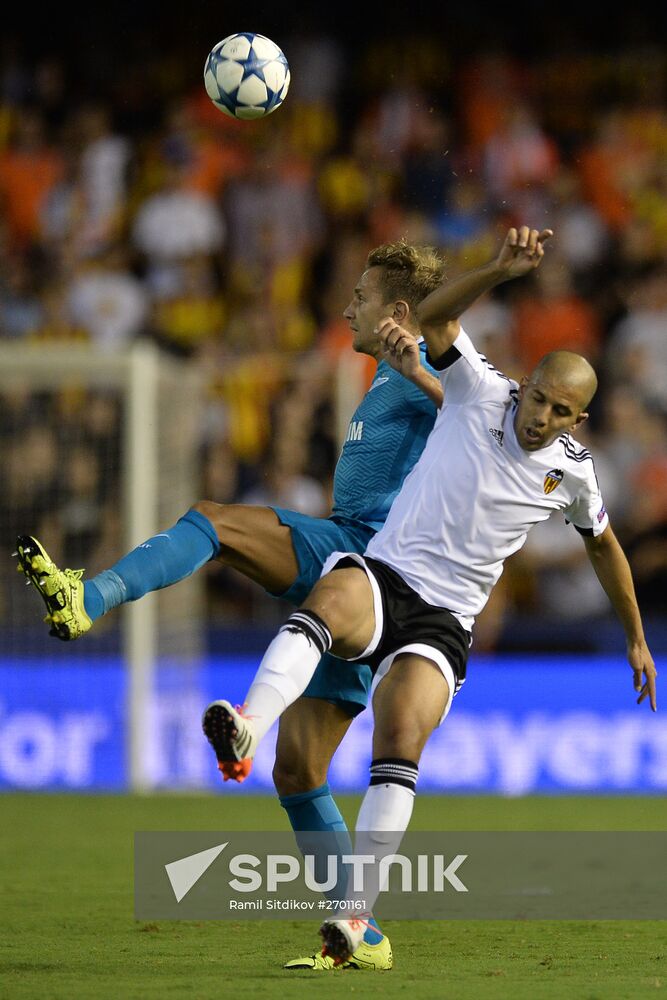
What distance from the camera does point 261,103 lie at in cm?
662

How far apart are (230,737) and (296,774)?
1.17 metres

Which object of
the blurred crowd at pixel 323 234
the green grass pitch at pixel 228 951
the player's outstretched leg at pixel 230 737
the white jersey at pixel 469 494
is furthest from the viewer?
the blurred crowd at pixel 323 234

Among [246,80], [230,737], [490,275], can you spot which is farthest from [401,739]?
[246,80]

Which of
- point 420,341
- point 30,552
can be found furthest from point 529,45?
point 30,552

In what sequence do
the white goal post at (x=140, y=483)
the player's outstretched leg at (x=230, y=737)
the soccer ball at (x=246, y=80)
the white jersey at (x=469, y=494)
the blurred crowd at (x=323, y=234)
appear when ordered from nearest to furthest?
the player's outstretched leg at (x=230, y=737) → the white jersey at (x=469, y=494) → the soccer ball at (x=246, y=80) → the white goal post at (x=140, y=483) → the blurred crowd at (x=323, y=234)

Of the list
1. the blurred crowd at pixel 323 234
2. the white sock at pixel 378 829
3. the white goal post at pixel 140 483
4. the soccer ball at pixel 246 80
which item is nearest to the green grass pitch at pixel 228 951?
the white sock at pixel 378 829

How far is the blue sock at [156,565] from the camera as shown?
5.39 meters

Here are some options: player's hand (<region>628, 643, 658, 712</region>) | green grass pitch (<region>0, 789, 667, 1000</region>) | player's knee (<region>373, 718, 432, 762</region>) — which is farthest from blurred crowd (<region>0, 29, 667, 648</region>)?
player's knee (<region>373, 718, 432, 762</region>)

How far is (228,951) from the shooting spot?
5566 mm

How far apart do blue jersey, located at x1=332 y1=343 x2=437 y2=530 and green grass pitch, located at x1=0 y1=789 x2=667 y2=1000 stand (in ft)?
5.17

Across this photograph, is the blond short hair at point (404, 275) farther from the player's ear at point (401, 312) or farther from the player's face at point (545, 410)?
the player's face at point (545, 410)

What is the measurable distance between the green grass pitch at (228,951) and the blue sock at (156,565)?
1183 millimetres

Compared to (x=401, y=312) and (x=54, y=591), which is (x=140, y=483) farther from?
(x=54, y=591)

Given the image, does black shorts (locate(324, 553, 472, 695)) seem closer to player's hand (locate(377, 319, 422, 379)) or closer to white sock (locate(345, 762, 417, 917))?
white sock (locate(345, 762, 417, 917))
